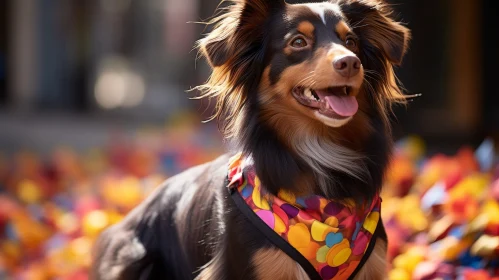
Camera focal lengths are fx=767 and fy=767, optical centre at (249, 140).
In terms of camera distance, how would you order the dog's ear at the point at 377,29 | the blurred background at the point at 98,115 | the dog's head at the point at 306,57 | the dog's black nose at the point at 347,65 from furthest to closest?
the blurred background at the point at 98,115 → the dog's ear at the point at 377,29 → the dog's head at the point at 306,57 → the dog's black nose at the point at 347,65

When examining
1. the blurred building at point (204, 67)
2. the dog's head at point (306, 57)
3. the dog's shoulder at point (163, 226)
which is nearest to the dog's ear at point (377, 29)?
the dog's head at point (306, 57)

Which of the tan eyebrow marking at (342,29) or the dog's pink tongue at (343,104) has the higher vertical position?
the tan eyebrow marking at (342,29)

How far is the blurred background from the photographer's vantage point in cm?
575

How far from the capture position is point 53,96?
31.1 ft

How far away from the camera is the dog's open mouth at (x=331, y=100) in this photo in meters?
2.86

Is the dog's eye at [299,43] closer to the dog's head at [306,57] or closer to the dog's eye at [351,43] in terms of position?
the dog's head at [306,57]

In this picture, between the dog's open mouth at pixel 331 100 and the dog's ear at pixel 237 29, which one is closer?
the dog's open mouth at pixel 331 100

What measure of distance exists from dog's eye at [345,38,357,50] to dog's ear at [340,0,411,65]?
10cm

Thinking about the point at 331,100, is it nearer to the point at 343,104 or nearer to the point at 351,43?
the point at 343,104

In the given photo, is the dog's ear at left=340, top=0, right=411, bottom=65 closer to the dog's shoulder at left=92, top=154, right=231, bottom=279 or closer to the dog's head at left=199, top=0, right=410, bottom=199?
the dog's head at left=199, top=0, right=410, bottom=199

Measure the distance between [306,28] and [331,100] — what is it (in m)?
0.31

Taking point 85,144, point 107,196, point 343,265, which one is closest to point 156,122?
point 85,144

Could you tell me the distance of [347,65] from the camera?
2770mm

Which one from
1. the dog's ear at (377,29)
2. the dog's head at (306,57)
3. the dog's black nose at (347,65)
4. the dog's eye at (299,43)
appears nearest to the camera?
the dog's black nose at (347,65)
